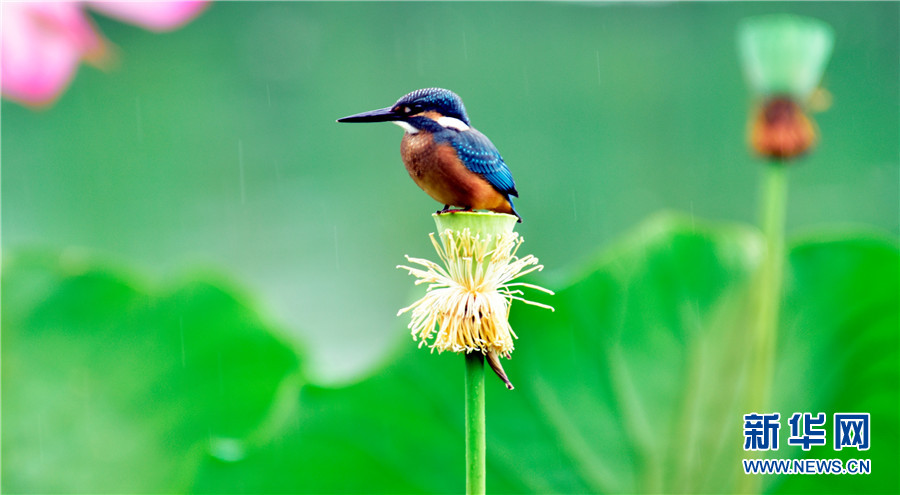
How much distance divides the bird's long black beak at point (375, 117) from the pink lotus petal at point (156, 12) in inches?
10.2

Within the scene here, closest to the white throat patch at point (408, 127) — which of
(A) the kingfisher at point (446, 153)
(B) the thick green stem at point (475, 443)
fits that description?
(A) the kingfisher at point (446, 153)

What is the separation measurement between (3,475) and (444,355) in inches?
17.3

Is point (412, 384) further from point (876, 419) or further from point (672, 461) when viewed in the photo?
point (876, 419)

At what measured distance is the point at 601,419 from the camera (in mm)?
682

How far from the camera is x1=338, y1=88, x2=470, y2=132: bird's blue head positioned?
1.08 feet

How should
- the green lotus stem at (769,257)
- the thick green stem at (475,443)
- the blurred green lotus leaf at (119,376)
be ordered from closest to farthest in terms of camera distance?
the thick green stem at (475,443) → the green lotus stem at (769,257) → the blurred green lotus leaf at (119,376)

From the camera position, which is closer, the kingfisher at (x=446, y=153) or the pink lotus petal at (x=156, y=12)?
the kingfisher at (x=446, y=153)

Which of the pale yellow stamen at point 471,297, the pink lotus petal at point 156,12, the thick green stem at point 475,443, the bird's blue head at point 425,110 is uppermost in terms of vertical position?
the pink lotus petal at point 156,12

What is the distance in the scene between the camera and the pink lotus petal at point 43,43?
561 millimetres

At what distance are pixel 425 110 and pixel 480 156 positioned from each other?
32 millimetres

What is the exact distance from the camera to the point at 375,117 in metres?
0.32

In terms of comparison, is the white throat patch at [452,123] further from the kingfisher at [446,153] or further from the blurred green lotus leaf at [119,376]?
the blurred green lotus leaf at [119,376]

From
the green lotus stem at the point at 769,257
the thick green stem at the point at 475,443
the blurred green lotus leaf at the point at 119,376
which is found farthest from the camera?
the blurred green lotus leaf at the point at 119,376

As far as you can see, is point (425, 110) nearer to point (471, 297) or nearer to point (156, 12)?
point (471, 297)
